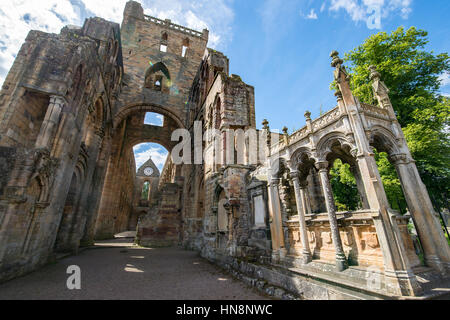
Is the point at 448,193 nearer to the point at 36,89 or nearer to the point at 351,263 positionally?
the point at 351,263

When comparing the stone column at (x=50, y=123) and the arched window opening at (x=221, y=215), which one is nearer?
the stone column at (x=50, y=123)

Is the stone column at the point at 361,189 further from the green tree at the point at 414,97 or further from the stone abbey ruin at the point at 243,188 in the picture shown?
the green tree at the point at 414,97

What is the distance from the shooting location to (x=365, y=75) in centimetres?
974

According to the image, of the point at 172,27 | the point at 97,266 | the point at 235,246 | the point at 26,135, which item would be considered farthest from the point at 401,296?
the point at 172,27

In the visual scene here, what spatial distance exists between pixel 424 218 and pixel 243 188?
571 centimetres

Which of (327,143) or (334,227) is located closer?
(334,227)

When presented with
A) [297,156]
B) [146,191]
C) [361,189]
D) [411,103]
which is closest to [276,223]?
[297,156]

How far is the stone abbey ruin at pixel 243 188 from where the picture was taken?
14.0ft

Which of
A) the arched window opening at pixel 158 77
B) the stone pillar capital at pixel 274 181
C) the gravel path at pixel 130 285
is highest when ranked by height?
the arched window opening at pixel 158 77

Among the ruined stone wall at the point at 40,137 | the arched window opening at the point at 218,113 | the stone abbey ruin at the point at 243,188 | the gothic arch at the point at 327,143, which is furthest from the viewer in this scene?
the arched window opening at the point at 218,113

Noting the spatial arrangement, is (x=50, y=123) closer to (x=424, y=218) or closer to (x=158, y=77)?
(x=424, y=218)

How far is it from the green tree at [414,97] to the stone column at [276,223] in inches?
188

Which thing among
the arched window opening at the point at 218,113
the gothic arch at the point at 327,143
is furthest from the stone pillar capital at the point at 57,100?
the gothic arch at the point at 327,143

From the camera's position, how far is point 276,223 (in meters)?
6.71
